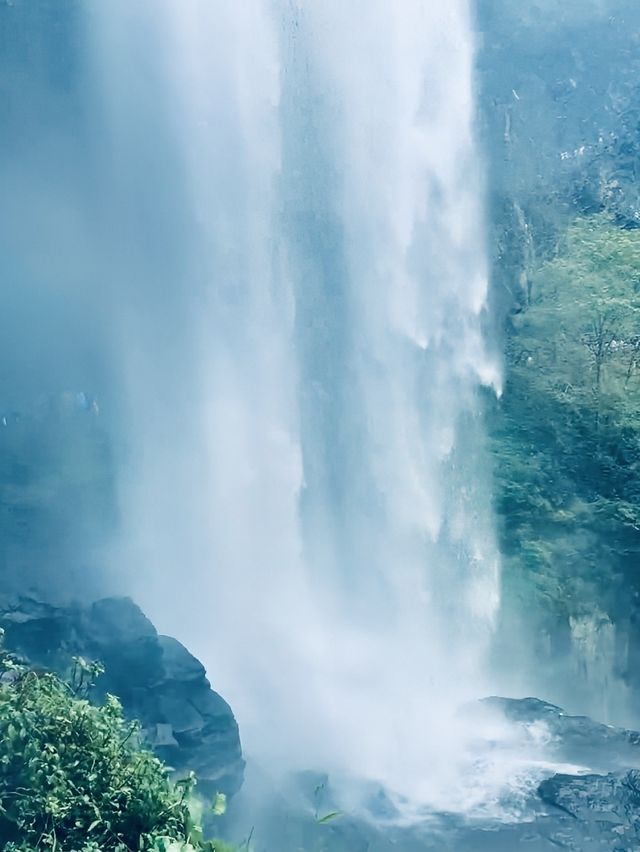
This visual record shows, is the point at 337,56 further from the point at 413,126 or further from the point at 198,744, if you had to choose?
the point at 198,744

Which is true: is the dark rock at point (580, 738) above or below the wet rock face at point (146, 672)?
below

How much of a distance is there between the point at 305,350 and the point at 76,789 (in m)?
17.0

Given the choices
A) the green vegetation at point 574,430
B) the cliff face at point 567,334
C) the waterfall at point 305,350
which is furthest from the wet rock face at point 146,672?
the green vegetation at point 574,430

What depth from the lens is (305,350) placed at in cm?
2325

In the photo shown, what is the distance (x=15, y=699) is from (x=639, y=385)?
20.2 meters

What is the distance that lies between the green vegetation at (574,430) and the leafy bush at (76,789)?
52.9 feet

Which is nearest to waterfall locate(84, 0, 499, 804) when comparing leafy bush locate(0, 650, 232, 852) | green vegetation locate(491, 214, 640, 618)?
green vegetation locate(491, 214, 640, 618)

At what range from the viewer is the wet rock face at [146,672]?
1403 cm

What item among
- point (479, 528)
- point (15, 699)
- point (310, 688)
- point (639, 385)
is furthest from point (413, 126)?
point (15, 699)

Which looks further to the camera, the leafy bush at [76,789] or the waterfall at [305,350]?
the waterfall at [305,350]

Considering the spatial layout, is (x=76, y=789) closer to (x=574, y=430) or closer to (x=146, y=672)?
(x=146, y=672)

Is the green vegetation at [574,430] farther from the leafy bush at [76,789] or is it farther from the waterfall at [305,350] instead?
the leafy bush at [76,789]

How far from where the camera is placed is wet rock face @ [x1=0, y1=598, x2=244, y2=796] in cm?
1403

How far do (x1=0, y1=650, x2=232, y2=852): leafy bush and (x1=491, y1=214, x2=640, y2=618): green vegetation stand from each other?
1612cm
